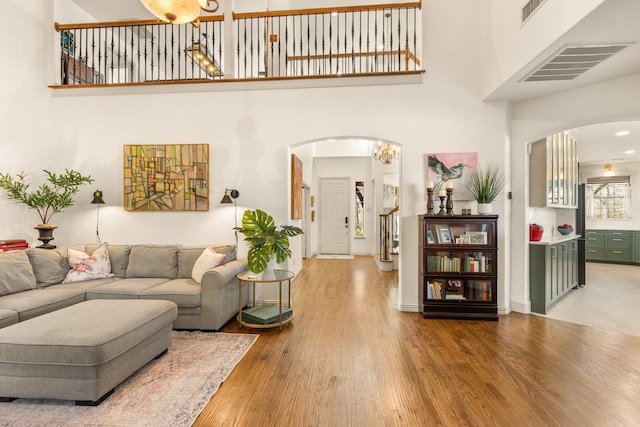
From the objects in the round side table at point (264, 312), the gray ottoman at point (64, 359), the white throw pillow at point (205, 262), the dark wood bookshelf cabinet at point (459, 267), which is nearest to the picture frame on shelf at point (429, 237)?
the dark wood bookshelf cabinet at point (459, 267)

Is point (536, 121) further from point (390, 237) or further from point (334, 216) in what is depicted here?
point (334, 216)

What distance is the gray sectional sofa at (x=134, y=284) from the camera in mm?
3264

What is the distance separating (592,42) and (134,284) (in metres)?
5.04

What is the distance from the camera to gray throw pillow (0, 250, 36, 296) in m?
3.28

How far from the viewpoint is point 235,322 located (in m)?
3.91

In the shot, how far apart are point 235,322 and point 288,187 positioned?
188 centimetres

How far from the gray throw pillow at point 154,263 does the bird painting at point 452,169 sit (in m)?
3.50

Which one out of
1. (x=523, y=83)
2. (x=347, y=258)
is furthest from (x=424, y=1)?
(x=347, y=258)

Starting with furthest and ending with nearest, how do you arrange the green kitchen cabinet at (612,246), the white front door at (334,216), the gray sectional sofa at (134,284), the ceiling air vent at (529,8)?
the white front door at (334,216), the green kitchen cabinet at (612,246), the gray sectional sofa at (134,284), the ceiling air vent at (529,8)

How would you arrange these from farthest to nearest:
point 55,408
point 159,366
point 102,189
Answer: point 102,189
point 159,366
point 55,408

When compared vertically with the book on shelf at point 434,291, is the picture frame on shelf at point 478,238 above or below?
above

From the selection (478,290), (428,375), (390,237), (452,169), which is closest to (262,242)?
(428,375)

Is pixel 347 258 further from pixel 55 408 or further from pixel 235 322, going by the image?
pixel 55 408

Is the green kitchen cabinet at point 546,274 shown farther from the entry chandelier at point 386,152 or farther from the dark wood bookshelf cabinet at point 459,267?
the entry chandelier at point 386,152
